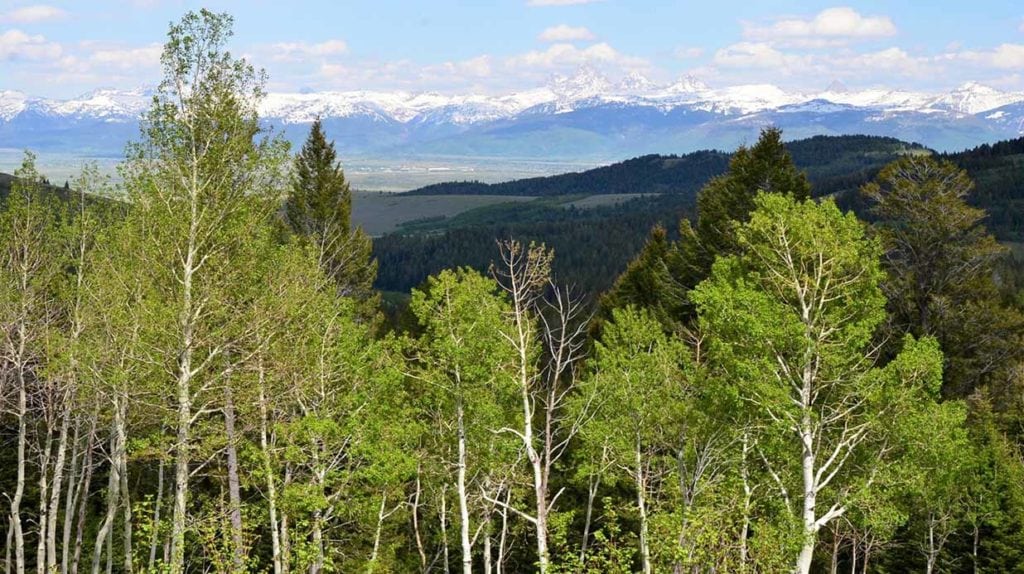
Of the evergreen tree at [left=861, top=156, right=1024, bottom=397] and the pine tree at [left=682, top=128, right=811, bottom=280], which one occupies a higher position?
the pine tree at [left=682, top=128, right=811, bottom=280]

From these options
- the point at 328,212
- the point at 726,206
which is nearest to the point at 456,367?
the point at 726,206

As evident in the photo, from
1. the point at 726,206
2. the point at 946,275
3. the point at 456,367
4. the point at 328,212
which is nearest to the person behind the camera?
the point at 456,367

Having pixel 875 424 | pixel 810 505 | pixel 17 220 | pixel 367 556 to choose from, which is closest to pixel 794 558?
pixel 810 505

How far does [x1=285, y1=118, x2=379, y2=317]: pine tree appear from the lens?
4650cm

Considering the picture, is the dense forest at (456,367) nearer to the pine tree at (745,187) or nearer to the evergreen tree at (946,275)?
the evergreen tree at (946,275)

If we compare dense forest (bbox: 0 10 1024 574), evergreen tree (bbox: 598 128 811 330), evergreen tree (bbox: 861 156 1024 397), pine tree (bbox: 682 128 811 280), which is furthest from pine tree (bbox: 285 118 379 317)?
evergreen tree (bbox: 861 156 1024 397)

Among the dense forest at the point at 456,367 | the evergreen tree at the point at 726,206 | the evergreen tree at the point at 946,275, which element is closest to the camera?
the dense forest at the point at 456,367

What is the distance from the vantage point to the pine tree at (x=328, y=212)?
46.5m

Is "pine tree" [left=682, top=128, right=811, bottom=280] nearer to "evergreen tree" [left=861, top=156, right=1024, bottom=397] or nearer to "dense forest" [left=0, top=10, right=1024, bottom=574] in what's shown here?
"evergreen tree" [left=861, top=156, right=1024, bottom=397]

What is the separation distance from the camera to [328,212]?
46.9m

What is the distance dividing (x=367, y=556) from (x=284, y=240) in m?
17.5

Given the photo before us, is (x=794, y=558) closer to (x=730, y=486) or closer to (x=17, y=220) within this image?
(x=730, y=486)

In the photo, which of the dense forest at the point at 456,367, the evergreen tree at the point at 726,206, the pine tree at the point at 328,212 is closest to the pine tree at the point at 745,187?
the evergreen tree at the point at 726,206

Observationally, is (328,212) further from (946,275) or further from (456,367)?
(946,275)
